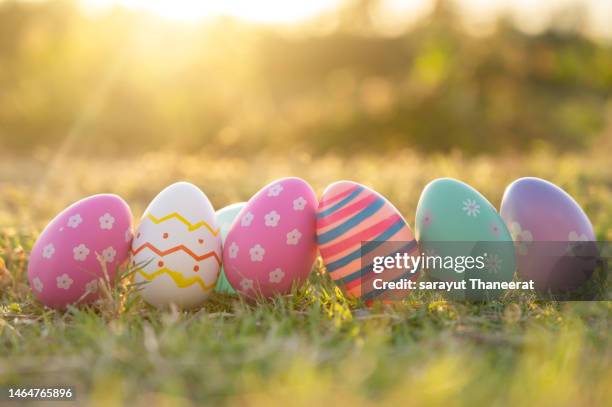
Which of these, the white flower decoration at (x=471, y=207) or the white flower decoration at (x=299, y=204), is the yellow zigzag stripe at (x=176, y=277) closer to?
the white flower decoration at (x=299, y=204)

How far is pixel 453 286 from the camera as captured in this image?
2459 mm

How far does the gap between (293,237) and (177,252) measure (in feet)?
1.46

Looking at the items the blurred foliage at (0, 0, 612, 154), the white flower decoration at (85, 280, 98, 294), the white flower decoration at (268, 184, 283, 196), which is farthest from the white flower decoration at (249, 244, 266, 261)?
the blurred foliage at (0, 0, 612, 154)

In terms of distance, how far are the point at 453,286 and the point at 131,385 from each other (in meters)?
1.32

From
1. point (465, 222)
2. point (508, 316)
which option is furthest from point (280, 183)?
point (508, 316)

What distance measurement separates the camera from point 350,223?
238 centimetres

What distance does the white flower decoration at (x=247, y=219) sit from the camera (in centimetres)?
246

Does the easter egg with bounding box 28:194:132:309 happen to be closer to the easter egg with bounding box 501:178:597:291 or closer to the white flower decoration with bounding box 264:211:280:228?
the white flower decoration with bounding box 264:211:280:228

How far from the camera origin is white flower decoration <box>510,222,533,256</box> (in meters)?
2.55

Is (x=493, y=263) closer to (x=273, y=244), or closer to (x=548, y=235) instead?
(x=548, y=235)

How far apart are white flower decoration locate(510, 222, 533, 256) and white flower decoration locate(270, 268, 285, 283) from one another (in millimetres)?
964

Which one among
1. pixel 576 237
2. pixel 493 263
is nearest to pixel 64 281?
pixel 493 263

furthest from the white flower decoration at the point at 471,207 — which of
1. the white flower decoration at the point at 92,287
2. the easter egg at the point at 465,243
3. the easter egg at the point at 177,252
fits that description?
the white flower decoration at the point at 92,287

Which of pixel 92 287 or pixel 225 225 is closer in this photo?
pixel 92 287
